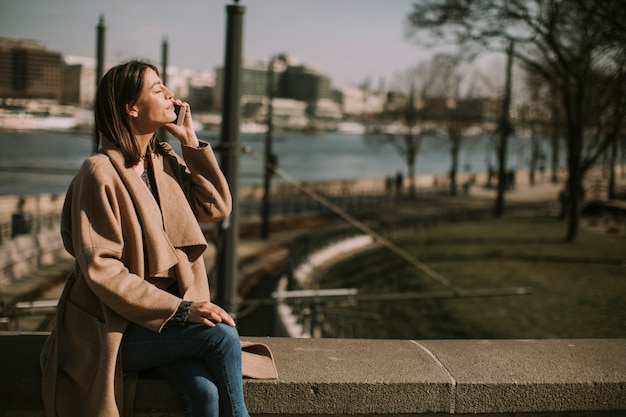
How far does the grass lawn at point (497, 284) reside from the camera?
35.2ft

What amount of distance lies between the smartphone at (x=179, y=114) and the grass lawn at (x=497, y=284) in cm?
621

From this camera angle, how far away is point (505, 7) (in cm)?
1717

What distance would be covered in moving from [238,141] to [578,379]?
5813 millimetres

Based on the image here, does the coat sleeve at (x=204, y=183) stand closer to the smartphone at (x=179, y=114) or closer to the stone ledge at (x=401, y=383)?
the smartphone at (x=179, y=114)

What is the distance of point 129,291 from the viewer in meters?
2.44

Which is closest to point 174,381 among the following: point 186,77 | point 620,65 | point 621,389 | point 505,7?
point 621,389

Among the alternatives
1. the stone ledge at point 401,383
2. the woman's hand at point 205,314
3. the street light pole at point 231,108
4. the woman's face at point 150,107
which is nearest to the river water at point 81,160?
the street light pole at point 231,108

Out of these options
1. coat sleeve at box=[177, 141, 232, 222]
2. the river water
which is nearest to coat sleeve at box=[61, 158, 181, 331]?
coat sleeve at box=[177, 141, 232, 222]

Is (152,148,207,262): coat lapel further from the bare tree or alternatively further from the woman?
the bare tree

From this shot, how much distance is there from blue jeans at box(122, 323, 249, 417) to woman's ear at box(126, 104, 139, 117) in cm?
77

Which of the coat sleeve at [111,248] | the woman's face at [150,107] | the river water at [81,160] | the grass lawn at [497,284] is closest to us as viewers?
the coat sleeve at [111,248]

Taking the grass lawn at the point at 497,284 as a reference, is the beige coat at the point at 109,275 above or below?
above

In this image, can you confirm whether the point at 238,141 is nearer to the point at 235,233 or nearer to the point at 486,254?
the point at 235,233

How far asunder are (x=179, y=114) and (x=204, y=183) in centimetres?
29
